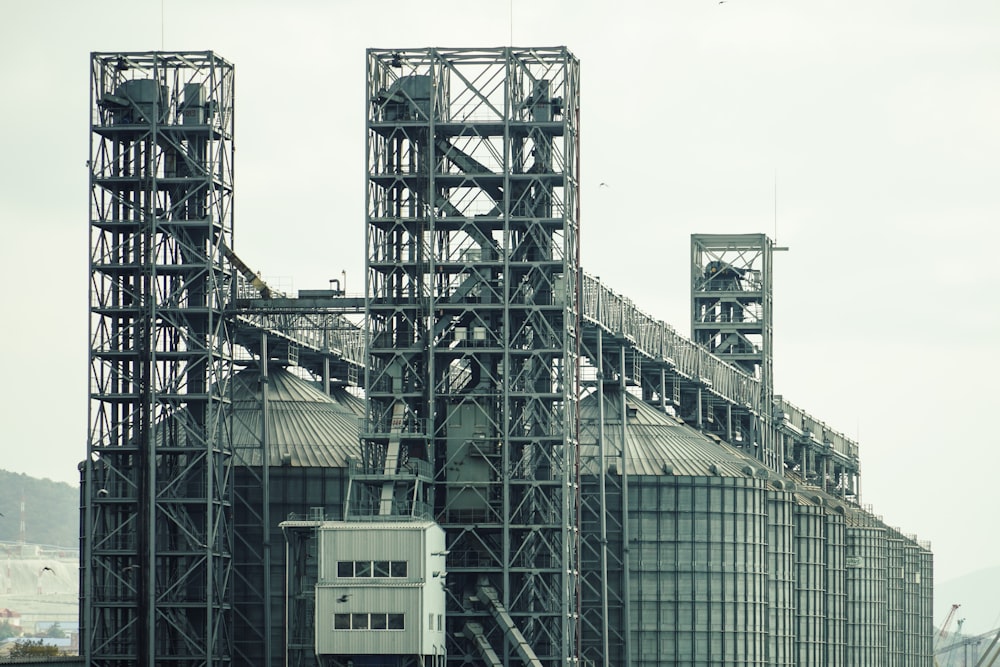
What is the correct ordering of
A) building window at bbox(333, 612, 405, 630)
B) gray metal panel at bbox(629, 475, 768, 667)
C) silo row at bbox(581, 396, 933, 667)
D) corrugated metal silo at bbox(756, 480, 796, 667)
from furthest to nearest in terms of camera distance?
corrugated metal silo at bbox(756, 480, 796, 667) → silo row at bbox(581, 396, 933, 667) → gray metal panel at bbox(629, 475, 768, 667) → building window at bbox(333, 612, 405, 630)

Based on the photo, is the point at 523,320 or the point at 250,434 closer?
the point at 523,320

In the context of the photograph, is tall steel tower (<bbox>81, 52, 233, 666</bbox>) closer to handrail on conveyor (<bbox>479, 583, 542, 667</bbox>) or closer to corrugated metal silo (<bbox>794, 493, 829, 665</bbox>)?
handrail on conveyor (<bbox>479, 583, 542, 667</bbox>)

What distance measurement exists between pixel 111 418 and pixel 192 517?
898 cm

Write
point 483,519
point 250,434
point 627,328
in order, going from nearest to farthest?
Result: point 483,519, point 250,434, point 627,328

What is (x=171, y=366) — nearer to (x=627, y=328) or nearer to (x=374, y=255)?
(x=374, y=255)

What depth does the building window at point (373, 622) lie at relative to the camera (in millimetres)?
126438

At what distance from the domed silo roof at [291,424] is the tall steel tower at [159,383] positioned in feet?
14.1

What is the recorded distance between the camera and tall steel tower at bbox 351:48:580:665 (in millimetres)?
139750

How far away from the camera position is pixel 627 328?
563ft

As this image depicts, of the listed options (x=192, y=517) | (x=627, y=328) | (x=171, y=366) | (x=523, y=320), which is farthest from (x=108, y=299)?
(x=627, y=328)

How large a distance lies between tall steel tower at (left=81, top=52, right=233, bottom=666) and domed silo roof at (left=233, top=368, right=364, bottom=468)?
430cm

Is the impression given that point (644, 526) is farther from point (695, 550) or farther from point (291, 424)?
point (291, 424)

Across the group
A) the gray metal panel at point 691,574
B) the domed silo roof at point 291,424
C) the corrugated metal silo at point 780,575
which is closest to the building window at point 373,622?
the domed silo roof at point 291,424

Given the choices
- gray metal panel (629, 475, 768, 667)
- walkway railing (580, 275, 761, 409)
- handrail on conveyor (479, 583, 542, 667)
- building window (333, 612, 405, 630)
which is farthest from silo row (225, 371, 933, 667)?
building window (333, 612, 405, 630)
